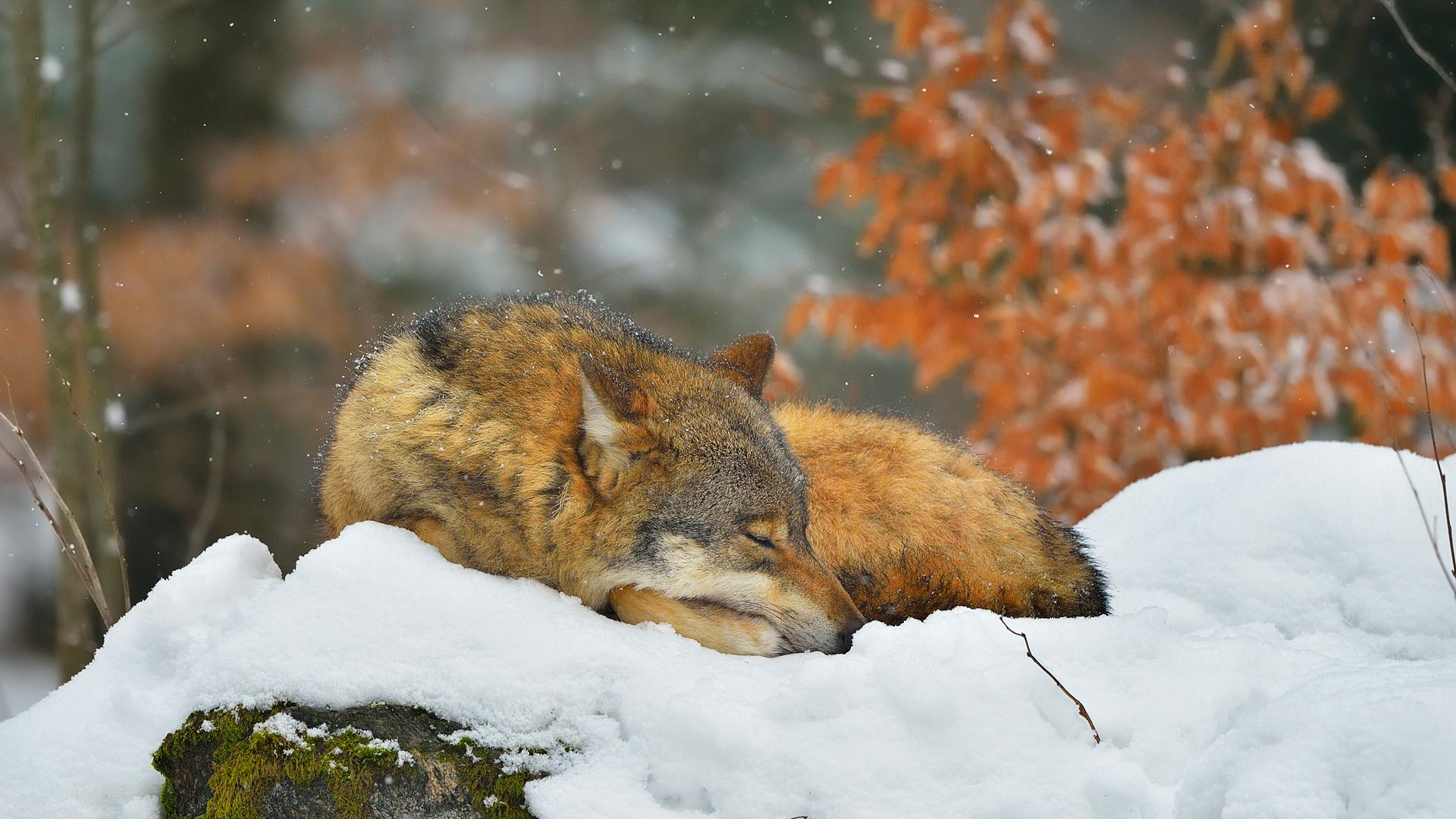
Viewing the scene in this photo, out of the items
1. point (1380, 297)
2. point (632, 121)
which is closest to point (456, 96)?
point (632, 121)

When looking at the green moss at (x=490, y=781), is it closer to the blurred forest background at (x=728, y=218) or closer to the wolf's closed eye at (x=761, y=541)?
the wolf's closed eye at (x=761, y=541)

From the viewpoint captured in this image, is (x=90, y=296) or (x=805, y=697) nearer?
(x=805, y=697)

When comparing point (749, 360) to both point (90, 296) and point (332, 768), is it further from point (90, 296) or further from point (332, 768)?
point (90, 296)

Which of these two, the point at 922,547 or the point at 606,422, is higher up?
the point at 606,422

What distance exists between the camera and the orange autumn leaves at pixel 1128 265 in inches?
278

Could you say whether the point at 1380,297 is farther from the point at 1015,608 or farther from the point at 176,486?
the point at 176,486

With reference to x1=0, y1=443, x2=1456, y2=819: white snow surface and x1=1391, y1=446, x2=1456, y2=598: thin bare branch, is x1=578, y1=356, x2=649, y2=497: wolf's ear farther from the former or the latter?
x1=1391, y1=446, x2=1456, y2=598: thin bare branch

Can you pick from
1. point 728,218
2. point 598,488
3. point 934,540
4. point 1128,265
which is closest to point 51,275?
point 728,218

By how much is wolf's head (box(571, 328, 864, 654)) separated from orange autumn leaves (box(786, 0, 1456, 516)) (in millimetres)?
4132

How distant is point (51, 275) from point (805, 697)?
5.75 metres

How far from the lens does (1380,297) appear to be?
22.6 feet

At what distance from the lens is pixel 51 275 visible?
6.40 metres

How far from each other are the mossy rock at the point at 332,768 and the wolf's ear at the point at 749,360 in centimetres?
173

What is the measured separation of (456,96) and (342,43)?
120cm
